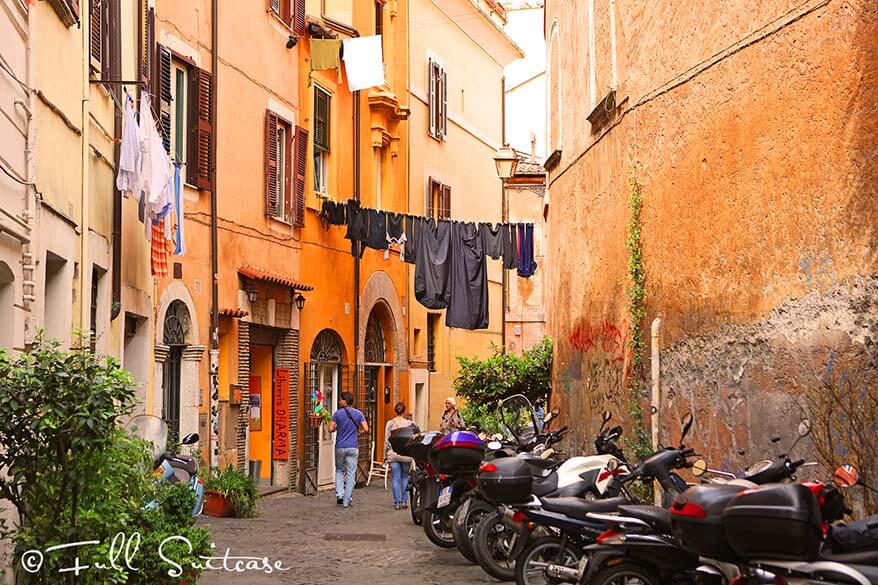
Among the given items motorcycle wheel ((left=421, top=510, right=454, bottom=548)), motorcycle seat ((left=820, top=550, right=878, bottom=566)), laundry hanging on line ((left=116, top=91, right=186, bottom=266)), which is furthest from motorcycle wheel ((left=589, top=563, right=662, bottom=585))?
Answer: laundry hanging on line ((left=116, top=91, right=186, bottom=266))

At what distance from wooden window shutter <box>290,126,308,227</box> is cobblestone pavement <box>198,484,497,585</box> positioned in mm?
4910

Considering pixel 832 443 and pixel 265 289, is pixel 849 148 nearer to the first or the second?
pixel 832 443

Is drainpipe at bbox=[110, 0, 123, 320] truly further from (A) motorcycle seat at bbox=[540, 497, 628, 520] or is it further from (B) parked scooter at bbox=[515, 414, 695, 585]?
(A) motorcycle seat at bbox=[540, 497, 628, 520]

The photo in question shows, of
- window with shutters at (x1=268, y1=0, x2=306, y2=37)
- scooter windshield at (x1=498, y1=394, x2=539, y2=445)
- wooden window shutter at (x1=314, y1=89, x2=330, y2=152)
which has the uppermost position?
window with shutters at (x1=268, y1=0, x2=306, y2=37)

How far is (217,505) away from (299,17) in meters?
9.44

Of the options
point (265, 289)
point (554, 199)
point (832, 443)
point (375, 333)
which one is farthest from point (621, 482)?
point (375, 333)

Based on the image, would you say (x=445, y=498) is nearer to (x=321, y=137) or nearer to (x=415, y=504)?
(x=415, y=504)

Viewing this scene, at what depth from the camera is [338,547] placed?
14492 mm

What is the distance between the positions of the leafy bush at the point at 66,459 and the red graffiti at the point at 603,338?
771 cm

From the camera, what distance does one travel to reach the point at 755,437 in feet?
36.9

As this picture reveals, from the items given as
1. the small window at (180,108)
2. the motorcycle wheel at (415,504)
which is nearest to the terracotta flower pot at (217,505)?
the motorcycle wheel at (415,504)

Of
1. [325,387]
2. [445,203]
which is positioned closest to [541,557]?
[325,387]

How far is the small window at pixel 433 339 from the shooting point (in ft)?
103

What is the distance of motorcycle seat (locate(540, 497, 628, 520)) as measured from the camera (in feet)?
30.0
